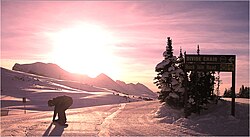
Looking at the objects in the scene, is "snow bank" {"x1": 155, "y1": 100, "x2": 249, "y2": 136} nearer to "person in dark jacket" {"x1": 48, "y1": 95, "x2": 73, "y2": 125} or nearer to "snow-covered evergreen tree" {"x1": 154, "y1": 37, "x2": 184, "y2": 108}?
"snow-covered evergreen tree" {"x1": 154, "y1": 37, "x2": 184, "y2": 108}

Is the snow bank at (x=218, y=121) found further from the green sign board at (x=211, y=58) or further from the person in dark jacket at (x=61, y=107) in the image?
the person in dark jacket at (x=61, y=107)

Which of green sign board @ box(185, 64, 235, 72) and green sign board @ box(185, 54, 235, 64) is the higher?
green sign board @ box(185, 54, 235, 64)

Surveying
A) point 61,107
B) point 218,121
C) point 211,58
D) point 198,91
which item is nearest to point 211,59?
point 211,58

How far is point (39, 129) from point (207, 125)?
9703mm

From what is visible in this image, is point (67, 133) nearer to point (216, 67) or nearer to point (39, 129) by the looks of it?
point (39, 129)

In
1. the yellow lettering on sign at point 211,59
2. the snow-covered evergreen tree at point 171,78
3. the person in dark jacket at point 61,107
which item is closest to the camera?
the person in dark jacket at point 61,107

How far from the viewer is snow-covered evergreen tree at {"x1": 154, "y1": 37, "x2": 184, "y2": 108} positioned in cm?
2594

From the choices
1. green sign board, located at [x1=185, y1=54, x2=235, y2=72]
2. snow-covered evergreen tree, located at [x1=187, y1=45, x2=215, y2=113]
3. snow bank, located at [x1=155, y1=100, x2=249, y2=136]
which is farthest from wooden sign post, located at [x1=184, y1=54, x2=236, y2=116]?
snow bank, located at [x1=155, y1=100, x2=249, y2=136]

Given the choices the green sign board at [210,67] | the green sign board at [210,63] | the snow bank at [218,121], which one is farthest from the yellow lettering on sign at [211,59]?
the snow bank at [218,121]

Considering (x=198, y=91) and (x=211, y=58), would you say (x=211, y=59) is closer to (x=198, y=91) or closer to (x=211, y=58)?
(x=211, y=58)

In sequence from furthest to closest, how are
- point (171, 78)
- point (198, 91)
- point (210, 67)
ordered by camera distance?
point (171, 78)
point (198, 91)
point (210, 67)

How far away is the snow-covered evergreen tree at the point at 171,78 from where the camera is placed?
85.1 ft

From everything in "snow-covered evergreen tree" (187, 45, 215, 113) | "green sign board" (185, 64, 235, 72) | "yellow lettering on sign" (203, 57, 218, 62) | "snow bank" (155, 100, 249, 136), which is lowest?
"snow bank" (155, 100, 249, 136)

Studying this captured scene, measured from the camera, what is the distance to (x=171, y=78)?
26.4m
